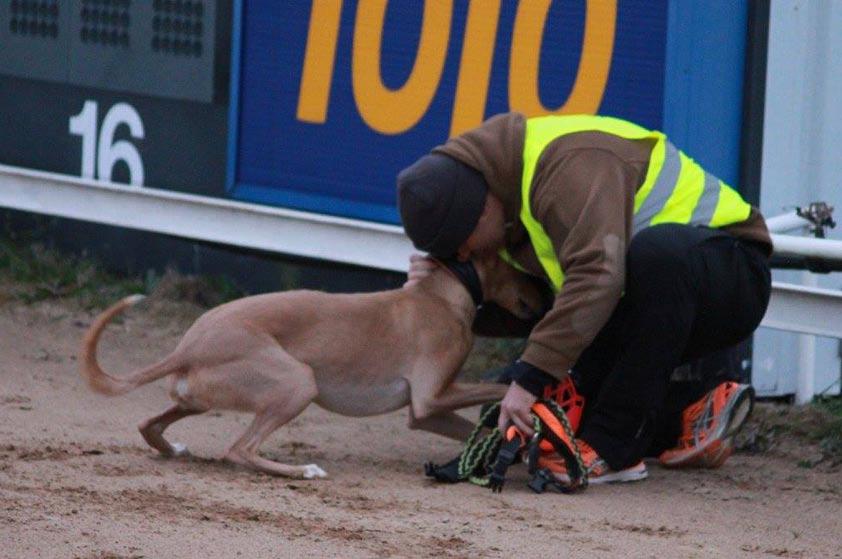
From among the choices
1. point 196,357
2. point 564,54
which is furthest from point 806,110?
point 196,357

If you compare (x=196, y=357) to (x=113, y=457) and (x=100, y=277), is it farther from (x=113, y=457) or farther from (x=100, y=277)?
(x=100, y=277)

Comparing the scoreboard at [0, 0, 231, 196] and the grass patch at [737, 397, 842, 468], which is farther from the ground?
the scoreboard at [0, 0, 231, 196]

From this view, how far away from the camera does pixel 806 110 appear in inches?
195

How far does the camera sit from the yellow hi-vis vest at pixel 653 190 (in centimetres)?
396

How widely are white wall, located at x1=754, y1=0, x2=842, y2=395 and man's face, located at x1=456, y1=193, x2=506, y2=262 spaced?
1.14 meters

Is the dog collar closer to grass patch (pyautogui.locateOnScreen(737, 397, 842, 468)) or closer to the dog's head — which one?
the dog's head

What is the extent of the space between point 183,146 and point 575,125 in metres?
2.36

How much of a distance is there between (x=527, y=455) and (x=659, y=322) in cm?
46

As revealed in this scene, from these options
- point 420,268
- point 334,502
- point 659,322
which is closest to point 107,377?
point 334,502

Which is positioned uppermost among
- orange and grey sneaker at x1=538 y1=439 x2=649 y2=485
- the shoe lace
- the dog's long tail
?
the dog's long tail

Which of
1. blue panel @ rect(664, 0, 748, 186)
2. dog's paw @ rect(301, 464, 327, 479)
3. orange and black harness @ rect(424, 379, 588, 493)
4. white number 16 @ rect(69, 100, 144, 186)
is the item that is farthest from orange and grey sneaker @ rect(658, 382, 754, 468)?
white number 16 @ rect(69, 100, 144, 186)

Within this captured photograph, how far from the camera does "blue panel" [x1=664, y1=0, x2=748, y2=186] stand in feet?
15.2

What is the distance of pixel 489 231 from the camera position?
4074 mm

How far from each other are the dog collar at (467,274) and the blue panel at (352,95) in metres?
0.80
